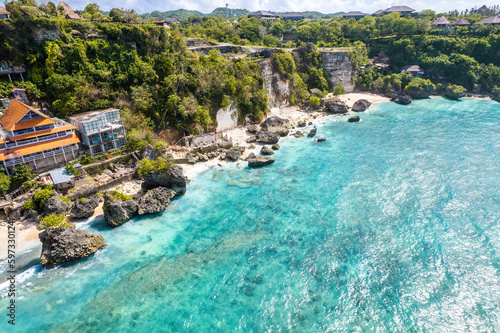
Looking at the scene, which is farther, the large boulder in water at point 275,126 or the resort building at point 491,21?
the resort building at point 491,21

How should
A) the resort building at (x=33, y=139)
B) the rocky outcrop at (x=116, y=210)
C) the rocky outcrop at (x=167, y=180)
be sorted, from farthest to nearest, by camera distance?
the rocky outcrop at (x=167, y=180)
the resort building at (x=33, y=139)
the rocky outcrop at (x=116, y=210)

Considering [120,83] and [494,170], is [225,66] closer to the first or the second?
[120,83]

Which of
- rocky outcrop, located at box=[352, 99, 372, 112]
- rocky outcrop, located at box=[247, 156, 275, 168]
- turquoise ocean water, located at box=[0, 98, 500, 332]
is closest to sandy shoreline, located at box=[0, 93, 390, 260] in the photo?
turquoise ocean water, located at box=[0, 98, 500, 332]

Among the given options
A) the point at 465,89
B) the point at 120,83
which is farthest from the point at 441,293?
the point at 465,89

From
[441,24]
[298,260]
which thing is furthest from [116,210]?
[441,24]

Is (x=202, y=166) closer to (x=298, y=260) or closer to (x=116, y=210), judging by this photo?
(x=116, y=210)

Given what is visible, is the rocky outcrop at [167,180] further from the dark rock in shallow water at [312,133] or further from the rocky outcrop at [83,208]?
the dark rock in shallow water at [312,133]

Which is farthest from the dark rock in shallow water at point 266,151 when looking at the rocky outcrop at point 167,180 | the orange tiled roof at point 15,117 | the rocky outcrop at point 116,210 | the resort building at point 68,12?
the resort building at point 68,12
